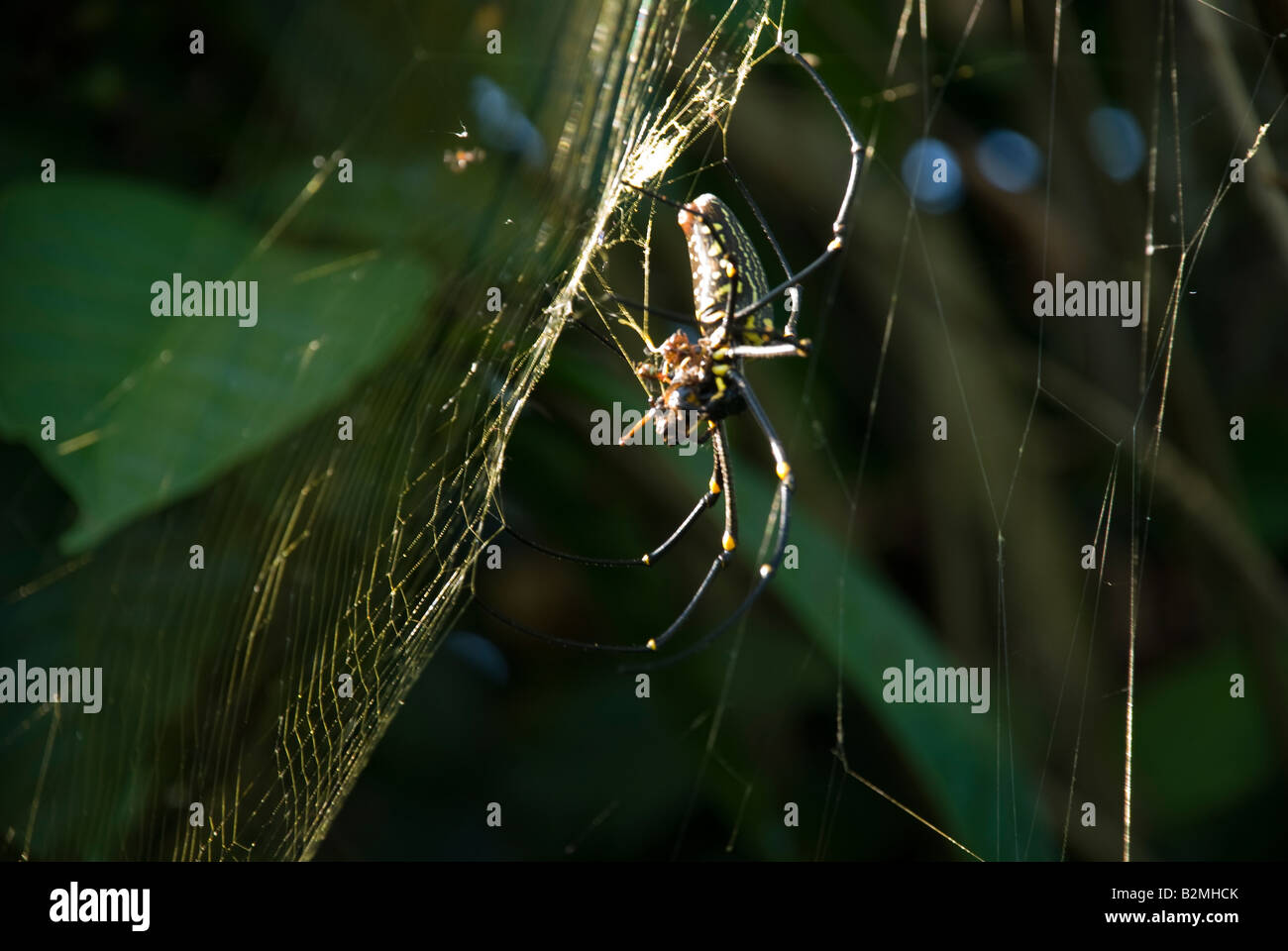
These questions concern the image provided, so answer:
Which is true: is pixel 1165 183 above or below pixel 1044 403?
above

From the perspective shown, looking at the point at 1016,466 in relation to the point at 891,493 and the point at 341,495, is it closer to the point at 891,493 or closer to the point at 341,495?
the point at 891,493

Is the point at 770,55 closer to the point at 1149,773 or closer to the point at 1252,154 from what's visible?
the point at 1252,154

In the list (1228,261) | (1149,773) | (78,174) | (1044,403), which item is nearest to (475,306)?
(78,174)

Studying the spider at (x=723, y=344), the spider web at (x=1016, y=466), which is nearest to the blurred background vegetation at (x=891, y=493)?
the spider web at (x=1016, y=466)

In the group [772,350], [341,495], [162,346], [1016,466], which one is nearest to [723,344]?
[772,350]

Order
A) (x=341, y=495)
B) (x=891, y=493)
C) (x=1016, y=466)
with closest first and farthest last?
1. (x=341, y=495)
2. (x=1016, y=466)
3. (x=891, y=493)
